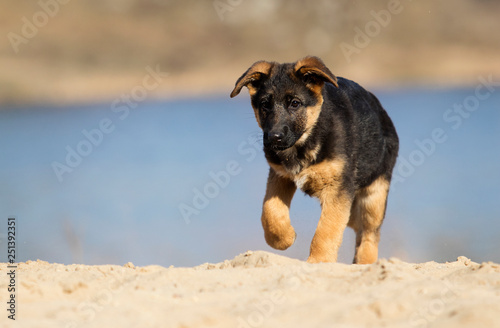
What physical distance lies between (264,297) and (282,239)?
96.9 inches

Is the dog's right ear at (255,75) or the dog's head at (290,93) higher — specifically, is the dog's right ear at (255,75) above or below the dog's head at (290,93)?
above

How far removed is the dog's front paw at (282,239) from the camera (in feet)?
19.9

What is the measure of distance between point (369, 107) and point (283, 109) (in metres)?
1.36

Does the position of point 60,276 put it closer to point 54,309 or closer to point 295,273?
point 54,309

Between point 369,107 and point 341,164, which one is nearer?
point 341,164

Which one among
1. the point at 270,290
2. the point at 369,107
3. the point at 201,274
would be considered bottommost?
the point at 270,290

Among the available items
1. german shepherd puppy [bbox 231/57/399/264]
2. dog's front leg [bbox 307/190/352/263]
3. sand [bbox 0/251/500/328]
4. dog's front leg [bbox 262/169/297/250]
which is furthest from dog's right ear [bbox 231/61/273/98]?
sand [bbox 0/251/500/328]

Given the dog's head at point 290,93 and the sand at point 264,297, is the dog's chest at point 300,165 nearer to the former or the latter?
the dog's head at point 290,93

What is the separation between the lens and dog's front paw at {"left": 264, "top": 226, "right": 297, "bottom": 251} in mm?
6078

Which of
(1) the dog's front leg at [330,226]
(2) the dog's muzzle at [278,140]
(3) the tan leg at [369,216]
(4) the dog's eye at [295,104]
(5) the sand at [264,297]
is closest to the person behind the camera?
(5) the sand at [264,297]

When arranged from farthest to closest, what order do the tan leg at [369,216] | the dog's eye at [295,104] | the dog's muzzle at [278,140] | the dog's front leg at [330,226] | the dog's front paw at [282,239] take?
the tan leg at [369,216] < the dog's front paw at [282,239] < the dog's eye at [295,104] < the dog's front leg at [330,226] < the dog's muzzle at [278,140]

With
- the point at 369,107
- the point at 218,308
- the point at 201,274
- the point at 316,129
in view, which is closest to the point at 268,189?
the point at 316,129

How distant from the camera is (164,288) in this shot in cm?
387

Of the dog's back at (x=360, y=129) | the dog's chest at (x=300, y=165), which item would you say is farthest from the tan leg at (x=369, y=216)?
the dog's chest at (x=300, y=165)
